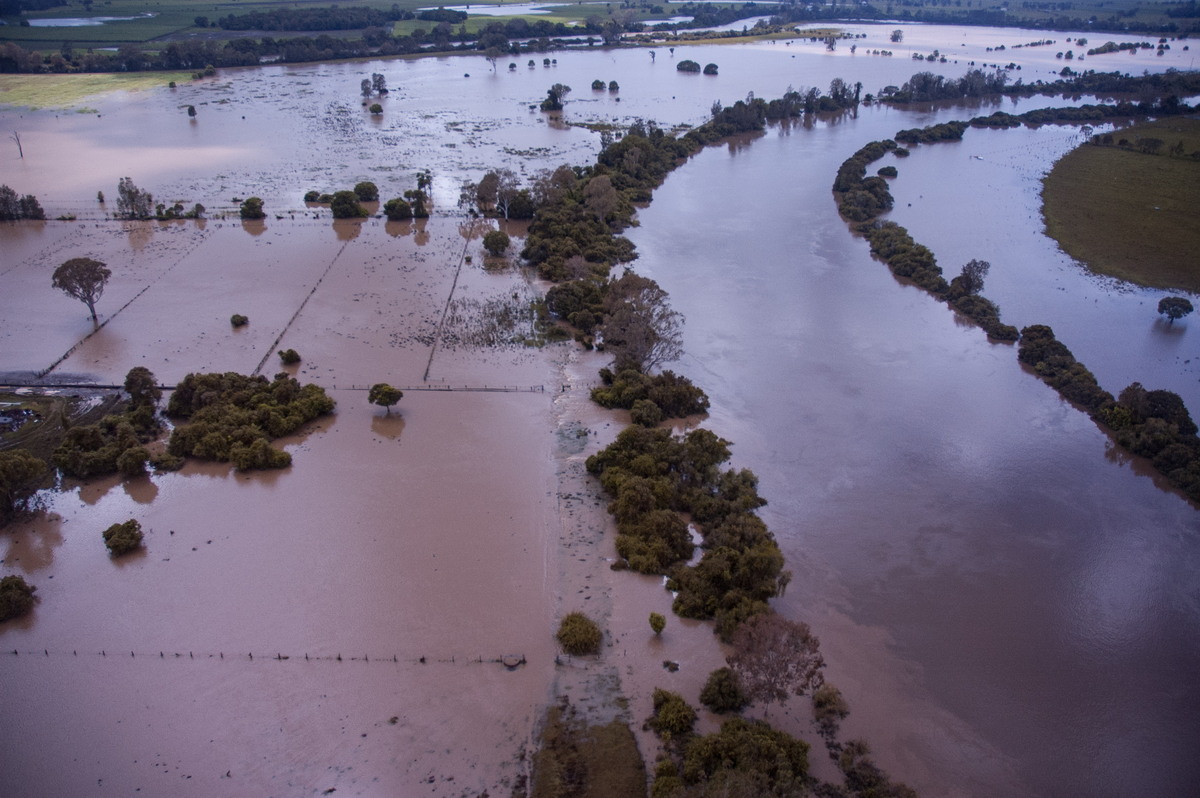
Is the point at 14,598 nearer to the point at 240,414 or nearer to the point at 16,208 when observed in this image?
the point at 240,414

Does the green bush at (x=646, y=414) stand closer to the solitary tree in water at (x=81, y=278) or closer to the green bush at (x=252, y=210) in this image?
the solitary tree in water at (x=81, y=278)

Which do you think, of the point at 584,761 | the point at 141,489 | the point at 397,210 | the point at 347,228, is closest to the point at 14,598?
the point at 141,489

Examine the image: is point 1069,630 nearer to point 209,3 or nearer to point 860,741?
point 860,741

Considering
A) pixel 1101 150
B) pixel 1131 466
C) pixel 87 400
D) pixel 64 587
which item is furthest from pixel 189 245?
pixel 1101 150

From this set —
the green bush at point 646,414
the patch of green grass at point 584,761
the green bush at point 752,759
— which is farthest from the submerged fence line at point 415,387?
the green bush at point 752,759

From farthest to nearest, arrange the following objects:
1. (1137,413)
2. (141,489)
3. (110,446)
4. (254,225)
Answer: (254,225) → (1137,413) → (110,446) → (141,489)

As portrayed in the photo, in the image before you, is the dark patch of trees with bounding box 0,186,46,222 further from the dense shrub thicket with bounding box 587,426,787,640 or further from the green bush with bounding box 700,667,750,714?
the green bush with bounding box 700,667,750,714
